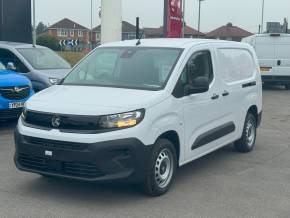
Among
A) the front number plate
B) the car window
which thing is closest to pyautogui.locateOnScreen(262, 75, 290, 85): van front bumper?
the car window

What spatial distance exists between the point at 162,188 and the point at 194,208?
55 centimetres

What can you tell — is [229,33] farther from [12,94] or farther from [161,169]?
[161,169]

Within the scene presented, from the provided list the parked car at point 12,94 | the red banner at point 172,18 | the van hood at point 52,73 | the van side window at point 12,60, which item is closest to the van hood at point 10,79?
the parked car at point 12,94

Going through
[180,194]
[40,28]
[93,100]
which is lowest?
[40,28]

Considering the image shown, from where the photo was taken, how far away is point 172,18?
17.3 m

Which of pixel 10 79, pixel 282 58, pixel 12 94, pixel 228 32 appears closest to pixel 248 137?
pixel 12 94

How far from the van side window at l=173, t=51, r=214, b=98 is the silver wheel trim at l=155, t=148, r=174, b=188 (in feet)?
2.36

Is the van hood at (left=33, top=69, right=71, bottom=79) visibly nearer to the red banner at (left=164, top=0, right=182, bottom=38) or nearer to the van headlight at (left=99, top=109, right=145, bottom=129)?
the red banner at (left=164, top=0, right=182, bottom=38)

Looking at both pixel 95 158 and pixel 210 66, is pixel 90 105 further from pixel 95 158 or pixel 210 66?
pixel 210 66

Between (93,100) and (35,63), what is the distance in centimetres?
724

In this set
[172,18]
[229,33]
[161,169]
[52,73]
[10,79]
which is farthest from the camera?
[229,33]

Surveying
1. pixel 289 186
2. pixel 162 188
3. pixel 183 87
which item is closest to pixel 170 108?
pixel 183 87

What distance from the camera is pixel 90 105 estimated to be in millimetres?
5602

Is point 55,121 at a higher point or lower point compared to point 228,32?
higher
